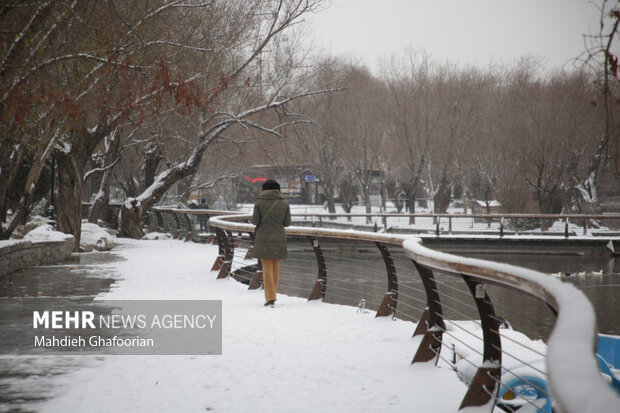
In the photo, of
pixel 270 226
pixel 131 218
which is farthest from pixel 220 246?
pixel 131 218

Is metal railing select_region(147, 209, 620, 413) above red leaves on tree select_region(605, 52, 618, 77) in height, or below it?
below

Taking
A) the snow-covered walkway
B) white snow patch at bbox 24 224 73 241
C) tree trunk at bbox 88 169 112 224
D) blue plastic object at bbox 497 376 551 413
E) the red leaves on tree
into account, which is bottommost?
blue plastic object at bbox 497 376 551 413

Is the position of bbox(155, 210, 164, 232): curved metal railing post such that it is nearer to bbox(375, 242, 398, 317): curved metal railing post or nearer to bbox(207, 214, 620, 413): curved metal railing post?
bbox(375, 242, 398, 317): curved metal railing post

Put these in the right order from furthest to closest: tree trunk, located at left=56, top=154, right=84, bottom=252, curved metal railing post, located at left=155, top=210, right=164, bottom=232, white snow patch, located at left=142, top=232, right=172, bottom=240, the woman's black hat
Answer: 1. curved metal railing post, located at left=155, top=210, right=164, bottom=232
2. white snow patch, located at left=142, top=232, right=172, bottom=240
3. tree trunk, located at left=56, top=154, right=84, bottom=252
4. the woman's black hat

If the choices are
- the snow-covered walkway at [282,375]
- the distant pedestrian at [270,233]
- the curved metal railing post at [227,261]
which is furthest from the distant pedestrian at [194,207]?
the snow-covered walkway at [282,375]

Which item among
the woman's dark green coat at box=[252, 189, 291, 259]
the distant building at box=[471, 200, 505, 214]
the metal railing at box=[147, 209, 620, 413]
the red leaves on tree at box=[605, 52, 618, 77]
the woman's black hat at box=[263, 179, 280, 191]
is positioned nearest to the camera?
the metal railing at box=[147, 209, 620, 413]

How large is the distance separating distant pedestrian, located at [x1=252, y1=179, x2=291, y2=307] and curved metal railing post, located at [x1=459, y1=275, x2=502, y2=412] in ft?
15.1

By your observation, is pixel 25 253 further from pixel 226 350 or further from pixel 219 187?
pixel 219 187

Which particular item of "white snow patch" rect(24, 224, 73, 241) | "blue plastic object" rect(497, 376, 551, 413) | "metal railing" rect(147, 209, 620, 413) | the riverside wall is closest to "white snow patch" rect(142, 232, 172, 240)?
the riverside wall

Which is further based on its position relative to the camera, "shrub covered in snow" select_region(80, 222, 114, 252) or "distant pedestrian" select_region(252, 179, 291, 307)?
"shrub covered in snow" select_region(80, 222, 114, 252)

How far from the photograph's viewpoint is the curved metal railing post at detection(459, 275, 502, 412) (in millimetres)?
3814

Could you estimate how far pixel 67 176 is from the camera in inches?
699

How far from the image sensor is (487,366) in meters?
3.82

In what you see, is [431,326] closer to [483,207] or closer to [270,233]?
[270,233]
